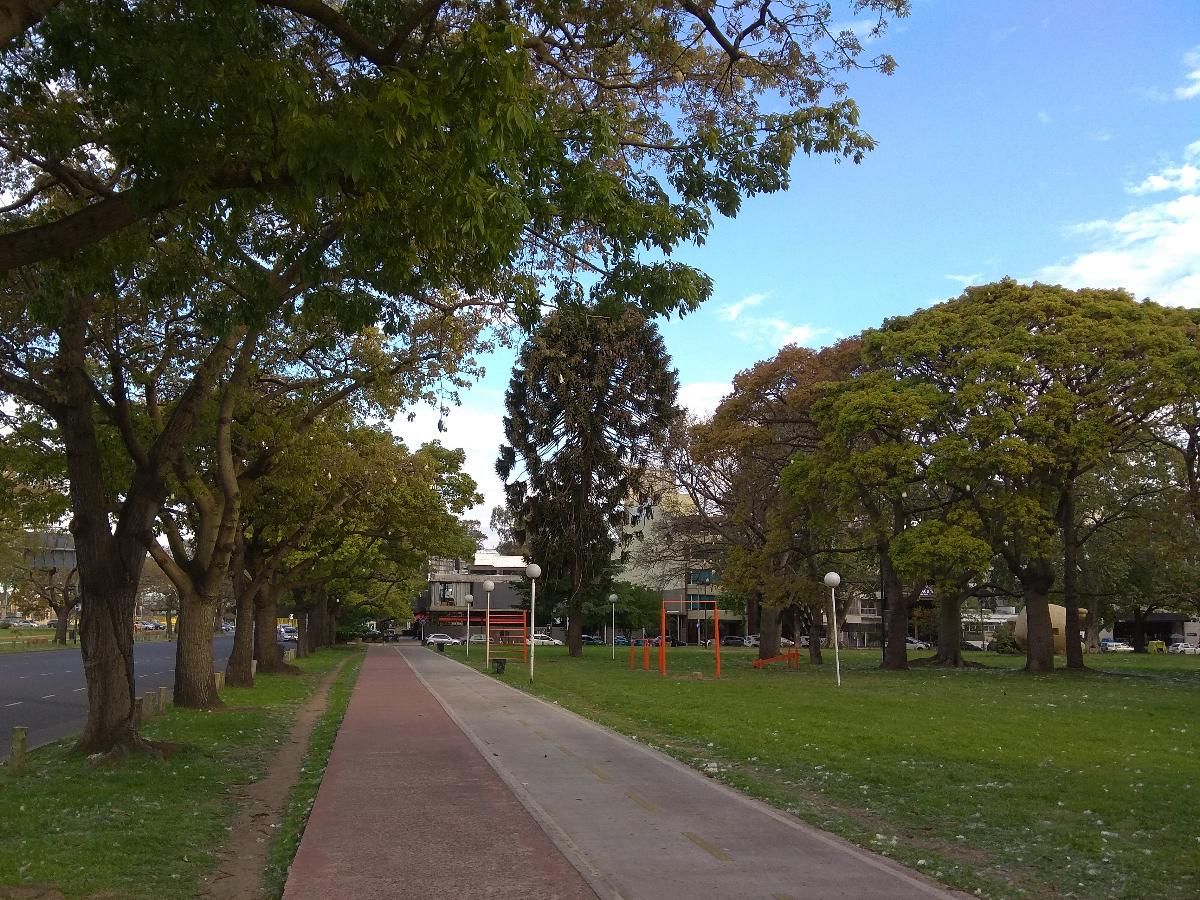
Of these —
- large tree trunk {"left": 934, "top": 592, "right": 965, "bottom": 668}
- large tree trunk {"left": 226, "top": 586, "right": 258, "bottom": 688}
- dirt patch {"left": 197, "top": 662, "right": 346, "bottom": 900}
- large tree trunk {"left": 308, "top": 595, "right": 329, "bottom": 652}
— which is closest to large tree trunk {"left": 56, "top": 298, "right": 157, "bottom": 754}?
dirt patch {"left": 197, "top": 662, "right": 346, "bottom": 900}

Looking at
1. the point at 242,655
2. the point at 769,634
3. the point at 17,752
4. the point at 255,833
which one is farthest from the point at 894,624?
the point at 255,833

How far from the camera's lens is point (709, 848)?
271 inches

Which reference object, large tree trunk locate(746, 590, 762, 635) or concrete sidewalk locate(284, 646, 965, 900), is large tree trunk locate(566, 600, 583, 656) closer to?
large tree trunk locate(746, 590, 762, 635)

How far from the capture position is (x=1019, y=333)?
93.1 feet

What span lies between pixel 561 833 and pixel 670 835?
32.5 inches

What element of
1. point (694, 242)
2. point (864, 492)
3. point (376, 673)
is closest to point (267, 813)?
point (694, 242)

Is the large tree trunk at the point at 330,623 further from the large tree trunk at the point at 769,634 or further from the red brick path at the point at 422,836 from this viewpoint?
the red brick path at the point at 422,836

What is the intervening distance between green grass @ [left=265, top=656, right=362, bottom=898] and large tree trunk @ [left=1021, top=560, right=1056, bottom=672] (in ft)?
72.4

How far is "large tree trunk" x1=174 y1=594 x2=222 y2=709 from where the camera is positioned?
58.0 feet

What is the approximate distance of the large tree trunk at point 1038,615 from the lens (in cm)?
3044

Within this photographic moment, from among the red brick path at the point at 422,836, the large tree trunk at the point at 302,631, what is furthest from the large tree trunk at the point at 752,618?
the red brick path at the point at 422,836

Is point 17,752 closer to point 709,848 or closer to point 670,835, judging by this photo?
point 670,835

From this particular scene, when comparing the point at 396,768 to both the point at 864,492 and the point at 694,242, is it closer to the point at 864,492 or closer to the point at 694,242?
the point at 694,242

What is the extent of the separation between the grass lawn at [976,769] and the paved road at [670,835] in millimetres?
447
